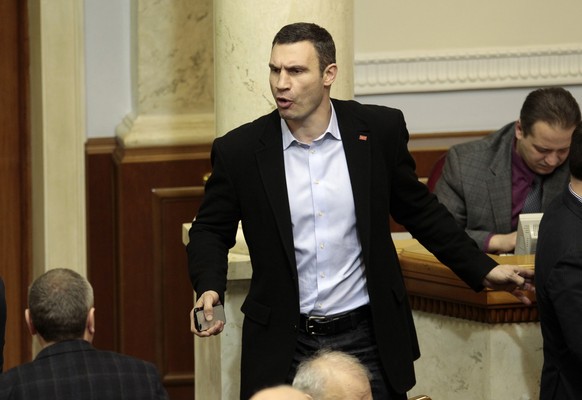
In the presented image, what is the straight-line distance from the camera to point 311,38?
374 centimetres

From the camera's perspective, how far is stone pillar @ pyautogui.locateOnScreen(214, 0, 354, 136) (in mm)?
4480

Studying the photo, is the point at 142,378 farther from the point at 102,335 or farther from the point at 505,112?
the point at 505,112

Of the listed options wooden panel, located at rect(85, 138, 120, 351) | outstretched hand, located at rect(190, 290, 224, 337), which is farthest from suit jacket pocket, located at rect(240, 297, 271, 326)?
wooden panel, located at rect(85, 138, 120, 351)

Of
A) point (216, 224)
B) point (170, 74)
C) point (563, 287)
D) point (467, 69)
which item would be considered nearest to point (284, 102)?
point (216, 224)

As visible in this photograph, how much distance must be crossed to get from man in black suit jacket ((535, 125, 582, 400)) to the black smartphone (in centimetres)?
90

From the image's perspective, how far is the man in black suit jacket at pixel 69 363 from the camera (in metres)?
3.26

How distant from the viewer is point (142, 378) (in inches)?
132

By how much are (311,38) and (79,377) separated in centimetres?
119

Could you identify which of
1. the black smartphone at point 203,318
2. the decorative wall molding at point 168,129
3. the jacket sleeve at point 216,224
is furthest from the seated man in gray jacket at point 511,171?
the decorative wall molding at point 168,129

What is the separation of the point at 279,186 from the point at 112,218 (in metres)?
2.89

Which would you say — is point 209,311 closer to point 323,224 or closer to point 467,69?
point 323,224

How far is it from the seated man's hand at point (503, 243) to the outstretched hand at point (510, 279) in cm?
58

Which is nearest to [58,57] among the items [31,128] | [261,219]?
[31,128]

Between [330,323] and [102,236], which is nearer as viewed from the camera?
[330,323]
